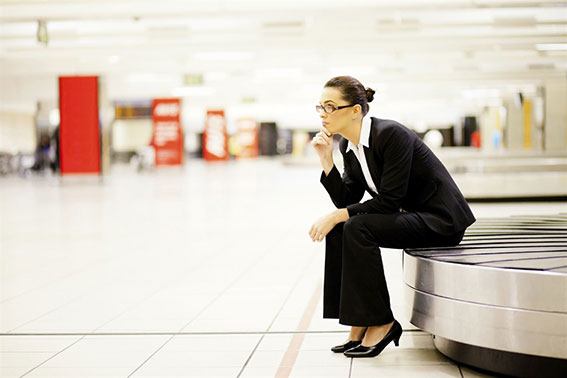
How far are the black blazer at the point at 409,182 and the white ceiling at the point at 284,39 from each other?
7502mm

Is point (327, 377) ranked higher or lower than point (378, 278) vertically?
lower

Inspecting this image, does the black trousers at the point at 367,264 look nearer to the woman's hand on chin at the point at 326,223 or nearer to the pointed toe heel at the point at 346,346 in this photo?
the woman's hand on chin at the point at 326,223

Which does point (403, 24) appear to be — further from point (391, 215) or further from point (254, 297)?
point (391, 215)

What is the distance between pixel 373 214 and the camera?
362 cm

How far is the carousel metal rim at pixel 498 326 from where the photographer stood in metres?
3.07

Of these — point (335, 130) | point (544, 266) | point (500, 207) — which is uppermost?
point (335, 130)

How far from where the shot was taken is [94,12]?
1127 cm

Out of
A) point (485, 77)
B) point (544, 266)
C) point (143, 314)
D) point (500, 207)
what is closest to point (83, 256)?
point (143, 314)

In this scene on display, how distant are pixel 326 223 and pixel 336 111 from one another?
606mm

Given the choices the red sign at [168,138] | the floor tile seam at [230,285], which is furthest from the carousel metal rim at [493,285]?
the red sign at [168,138]

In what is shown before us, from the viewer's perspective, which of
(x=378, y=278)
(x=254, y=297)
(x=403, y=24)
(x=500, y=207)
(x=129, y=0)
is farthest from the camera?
(x=403, y=24)

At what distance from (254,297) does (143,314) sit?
93 centimetres

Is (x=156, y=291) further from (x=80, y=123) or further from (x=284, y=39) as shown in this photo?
(x=80, y=123)

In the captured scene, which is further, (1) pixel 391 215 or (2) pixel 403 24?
(2) pixel 403 24
